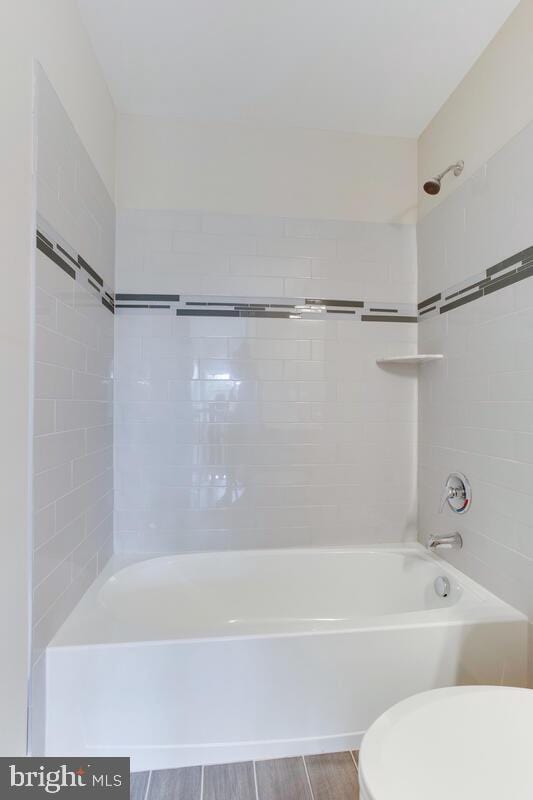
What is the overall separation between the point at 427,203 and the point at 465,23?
694 mm

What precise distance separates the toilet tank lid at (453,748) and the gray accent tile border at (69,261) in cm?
150

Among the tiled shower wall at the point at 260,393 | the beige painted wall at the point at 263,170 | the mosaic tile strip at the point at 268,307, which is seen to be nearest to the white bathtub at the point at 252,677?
the tiled shower wall at the point at 260,393

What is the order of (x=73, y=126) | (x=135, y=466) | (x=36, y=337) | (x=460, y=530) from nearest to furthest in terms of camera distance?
(x=36, y=337), (x=73, y=126), (x=460, y=530), (x=135, y=466)

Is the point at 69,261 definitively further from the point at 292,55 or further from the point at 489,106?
the point at 489,106

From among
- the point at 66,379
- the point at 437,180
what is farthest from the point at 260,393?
the point at 437,180

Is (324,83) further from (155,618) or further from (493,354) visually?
(155,618)

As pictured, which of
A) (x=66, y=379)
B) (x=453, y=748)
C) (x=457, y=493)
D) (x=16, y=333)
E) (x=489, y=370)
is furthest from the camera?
(x=457, y=493)

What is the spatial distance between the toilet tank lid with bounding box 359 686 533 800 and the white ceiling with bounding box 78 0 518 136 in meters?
2.18

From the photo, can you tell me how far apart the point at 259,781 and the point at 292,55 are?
8.77 feet

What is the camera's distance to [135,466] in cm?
193

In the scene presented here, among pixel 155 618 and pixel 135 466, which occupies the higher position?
pixel 135 466

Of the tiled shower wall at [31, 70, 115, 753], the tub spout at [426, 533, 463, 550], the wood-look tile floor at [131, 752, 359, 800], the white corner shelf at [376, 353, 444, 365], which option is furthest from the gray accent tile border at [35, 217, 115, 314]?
the tub spout at [426, 533, 463, 550]

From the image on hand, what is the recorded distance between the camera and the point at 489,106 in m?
1.52

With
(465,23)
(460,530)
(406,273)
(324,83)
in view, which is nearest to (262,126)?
(324,83)
